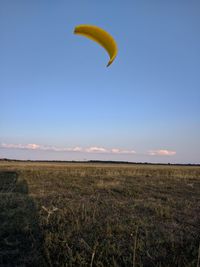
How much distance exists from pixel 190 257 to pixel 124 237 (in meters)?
1.47

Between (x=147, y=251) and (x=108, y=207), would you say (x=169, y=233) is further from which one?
(x=108, y=207)

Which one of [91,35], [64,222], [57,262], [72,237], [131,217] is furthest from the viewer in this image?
[131,217]

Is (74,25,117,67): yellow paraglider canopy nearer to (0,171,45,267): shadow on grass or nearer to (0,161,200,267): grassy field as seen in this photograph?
(0,161,200,267): grassy field

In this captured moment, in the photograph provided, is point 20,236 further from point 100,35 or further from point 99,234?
point 100,35

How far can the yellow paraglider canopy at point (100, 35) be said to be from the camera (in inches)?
191

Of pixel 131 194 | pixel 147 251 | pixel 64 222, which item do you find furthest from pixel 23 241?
pixel 131 194

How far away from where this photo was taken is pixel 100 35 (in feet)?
16.1

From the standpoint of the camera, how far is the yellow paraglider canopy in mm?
4855

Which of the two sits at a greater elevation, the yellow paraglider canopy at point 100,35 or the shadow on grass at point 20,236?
the yellow paraglider canopy at point 100,35

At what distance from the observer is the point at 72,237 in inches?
211

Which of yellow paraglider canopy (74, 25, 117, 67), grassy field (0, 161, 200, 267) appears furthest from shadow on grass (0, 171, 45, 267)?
yellow paraglider canopy (74, 25, 117, 67)

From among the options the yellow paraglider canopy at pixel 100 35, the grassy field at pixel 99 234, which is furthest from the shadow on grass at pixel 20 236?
the yellow paraglider canopy at pixel 100 35

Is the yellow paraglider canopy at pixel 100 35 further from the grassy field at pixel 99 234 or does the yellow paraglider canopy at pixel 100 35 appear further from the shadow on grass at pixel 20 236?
the shadow on grass at pixel 20 236

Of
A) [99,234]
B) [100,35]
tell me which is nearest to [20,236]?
[99,234]
